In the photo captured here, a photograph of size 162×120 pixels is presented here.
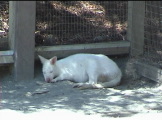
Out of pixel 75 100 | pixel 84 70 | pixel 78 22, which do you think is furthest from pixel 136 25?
pixel 75 100

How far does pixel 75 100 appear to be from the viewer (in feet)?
25.2

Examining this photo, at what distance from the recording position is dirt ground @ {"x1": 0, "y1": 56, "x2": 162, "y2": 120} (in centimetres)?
697

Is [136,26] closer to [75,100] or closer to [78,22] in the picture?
[78,22]

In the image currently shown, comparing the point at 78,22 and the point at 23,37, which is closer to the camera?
the point at 23,37

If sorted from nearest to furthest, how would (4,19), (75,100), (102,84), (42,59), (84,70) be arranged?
(75,100)
(102,84)
(42,59)
(84,70)
(4,19)

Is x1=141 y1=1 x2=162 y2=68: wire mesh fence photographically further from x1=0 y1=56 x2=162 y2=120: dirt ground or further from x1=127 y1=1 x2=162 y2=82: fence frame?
x1=0 y1=56 x2=162 y2=120: dirt ground

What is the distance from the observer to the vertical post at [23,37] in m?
8.57

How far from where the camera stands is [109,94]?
318 inches

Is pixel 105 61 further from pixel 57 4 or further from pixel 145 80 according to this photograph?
pixel 57 4

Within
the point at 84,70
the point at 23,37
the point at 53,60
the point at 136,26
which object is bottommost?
the point at 84,70

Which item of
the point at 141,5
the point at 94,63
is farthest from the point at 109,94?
the point at 141,5

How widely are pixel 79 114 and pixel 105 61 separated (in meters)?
2.17

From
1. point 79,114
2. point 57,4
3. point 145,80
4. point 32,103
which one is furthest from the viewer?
point 57,4

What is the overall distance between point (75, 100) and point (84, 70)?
139 cm
